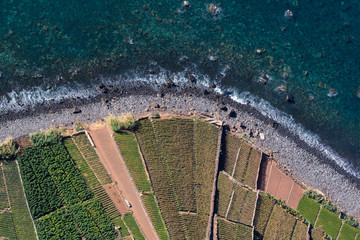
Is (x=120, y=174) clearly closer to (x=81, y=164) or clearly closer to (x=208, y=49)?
(x=81, y=164)

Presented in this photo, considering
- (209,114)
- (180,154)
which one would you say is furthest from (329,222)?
(180,154)

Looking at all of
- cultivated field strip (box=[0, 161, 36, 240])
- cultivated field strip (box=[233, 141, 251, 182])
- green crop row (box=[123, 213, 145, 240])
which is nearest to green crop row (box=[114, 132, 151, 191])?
green crop row (box=[123, 213, 145, 240])

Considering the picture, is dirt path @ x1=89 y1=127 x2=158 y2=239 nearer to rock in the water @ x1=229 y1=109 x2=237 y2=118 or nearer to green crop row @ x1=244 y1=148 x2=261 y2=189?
green crop row @ x1=244 y1=148 x2=261 y2=189

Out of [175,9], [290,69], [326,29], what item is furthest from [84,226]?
[326,29]

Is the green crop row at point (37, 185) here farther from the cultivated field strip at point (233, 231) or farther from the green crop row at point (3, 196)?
the cultivated field strip at point (233, 231)

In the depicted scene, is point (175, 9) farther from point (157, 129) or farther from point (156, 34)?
point (157, 129)

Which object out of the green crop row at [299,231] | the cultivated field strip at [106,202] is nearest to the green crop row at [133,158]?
the cultivated field strip at [106,202]

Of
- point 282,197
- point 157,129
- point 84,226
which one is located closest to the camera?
point 84,226
